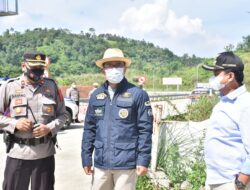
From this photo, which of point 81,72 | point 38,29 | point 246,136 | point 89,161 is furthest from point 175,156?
point 38,29

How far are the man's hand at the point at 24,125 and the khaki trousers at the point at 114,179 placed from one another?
71cm

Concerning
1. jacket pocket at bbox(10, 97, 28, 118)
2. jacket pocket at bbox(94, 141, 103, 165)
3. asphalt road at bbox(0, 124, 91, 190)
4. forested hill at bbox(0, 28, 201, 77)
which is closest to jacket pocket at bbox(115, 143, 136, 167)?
jacket pocket at bbox(94, 141, 103, 165)

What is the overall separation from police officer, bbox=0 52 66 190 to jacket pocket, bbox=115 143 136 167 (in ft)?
2.33

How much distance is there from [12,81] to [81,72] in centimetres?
9915

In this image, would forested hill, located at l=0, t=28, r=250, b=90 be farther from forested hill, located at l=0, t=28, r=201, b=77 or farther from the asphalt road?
the asphalt road

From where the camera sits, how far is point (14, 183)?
395 centimetres

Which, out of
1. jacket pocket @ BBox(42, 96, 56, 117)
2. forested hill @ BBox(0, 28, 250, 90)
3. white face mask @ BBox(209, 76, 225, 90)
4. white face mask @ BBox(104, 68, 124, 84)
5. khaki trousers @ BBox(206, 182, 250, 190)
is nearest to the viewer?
khaki trousers @ BBox(206, 182, 250, 190)

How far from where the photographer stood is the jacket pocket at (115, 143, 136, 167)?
12.1 feet

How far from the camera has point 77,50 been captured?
→ 118 m

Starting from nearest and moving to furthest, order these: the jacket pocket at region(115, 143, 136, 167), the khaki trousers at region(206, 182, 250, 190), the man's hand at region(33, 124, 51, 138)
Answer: the khaki trousers at region(206, 182, 250, 190) → the jacket pocket at region(115, 143, 136, 167) → the man's hand at region(33, 124, 51, 138)

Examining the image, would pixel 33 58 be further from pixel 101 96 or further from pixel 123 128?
pixel 123 128

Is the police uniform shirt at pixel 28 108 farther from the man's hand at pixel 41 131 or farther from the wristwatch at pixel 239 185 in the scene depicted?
the wristwatch at pixel 239 185

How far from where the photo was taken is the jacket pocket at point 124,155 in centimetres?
368

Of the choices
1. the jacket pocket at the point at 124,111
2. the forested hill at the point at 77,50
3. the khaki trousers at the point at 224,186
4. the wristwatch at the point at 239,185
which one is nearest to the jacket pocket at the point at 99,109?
the jacket pocket at the point at 124,111
